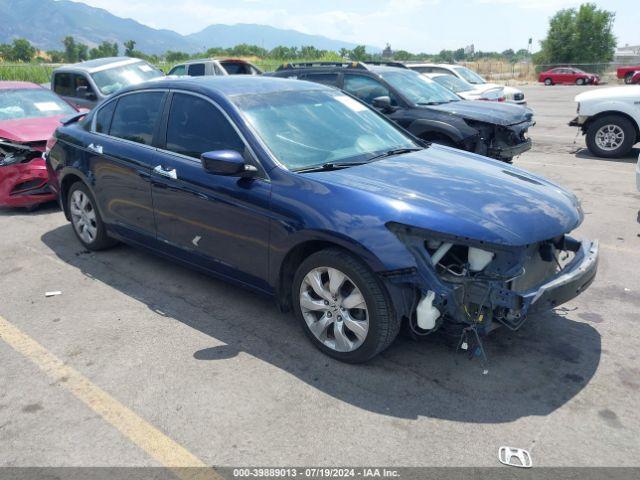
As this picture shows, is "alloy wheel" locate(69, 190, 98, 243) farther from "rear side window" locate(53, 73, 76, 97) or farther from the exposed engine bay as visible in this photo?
"rear side window" locate(53, 73, 76, 97)

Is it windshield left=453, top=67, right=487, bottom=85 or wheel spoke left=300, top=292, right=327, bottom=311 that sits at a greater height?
windshield left=453, top=67, right=487, bottom=85

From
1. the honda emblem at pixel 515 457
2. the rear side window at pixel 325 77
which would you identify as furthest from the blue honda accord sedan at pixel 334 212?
the rear side window at pixel 325 77

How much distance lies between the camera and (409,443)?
9.04ft

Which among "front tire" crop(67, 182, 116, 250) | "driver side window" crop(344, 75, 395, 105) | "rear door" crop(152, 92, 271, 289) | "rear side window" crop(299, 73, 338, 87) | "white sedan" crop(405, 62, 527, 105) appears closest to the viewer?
"rear door" crop(152, 92, 271, 289)

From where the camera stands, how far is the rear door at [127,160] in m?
4.55

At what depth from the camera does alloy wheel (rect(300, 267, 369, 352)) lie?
331cm

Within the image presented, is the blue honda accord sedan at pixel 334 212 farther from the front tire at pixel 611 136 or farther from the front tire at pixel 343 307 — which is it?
the front tire at pixel 611 136

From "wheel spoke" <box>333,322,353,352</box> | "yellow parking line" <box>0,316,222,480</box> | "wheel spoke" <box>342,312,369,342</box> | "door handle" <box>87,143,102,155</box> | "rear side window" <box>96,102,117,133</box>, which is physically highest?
"rear side window" <box>96,102,117,133</box>

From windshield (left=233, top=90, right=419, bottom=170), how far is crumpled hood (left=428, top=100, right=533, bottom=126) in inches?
146

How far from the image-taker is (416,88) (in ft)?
29.0

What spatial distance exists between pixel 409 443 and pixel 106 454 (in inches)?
60.6

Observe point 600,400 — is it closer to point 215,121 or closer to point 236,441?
point 236,441

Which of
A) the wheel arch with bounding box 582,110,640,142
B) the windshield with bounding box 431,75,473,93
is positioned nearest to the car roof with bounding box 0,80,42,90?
the windshield with bounding box 431,75,473,93

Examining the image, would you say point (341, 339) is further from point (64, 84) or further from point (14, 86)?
point (64, 84)
